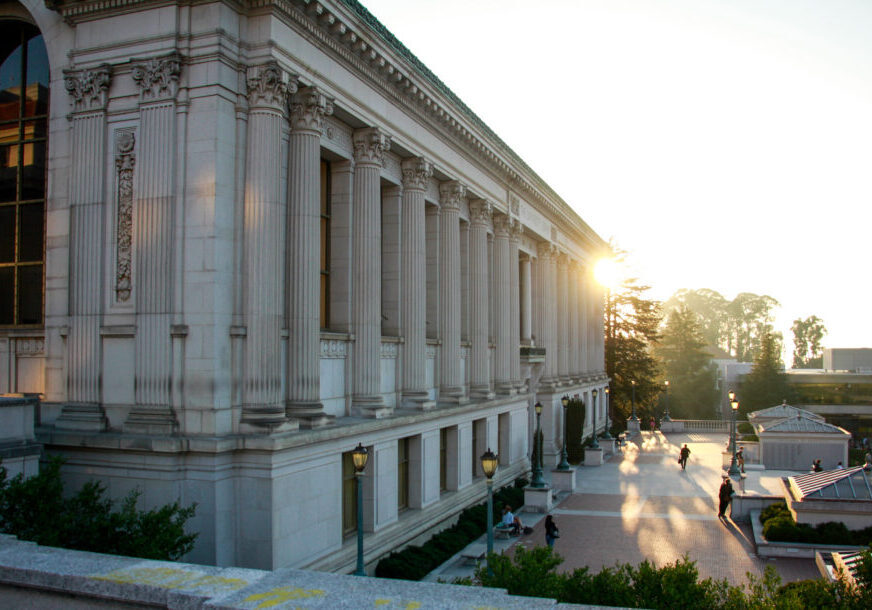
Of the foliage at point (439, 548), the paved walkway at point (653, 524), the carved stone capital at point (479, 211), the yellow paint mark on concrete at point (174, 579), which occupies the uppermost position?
the carved stone capital at point (479, 211)

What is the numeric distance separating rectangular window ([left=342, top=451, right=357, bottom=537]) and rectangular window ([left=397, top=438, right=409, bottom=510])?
3.35 m

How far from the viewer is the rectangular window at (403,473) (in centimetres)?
2414

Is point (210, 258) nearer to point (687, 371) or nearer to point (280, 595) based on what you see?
point (280, 595)

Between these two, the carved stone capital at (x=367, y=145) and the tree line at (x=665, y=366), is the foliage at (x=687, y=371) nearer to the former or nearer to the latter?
the tree line at (x=665, y=366)

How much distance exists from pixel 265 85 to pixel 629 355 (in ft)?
207

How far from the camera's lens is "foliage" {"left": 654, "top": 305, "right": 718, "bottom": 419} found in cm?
9119

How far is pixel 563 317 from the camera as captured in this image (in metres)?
52.0

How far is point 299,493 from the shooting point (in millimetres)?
17281

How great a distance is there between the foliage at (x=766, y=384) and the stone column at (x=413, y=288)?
6459 cm

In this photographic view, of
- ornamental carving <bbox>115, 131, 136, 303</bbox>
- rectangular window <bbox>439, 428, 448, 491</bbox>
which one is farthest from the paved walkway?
ornamental carving <bbox>115, 131, 136, 303</bbox>

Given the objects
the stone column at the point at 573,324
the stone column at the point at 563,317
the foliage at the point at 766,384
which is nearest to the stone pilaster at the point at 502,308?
the stone column at the point at 563,317

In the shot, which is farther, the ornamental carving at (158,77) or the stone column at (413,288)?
the stone column at (413,288)

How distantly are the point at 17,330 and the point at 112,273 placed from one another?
363 cm

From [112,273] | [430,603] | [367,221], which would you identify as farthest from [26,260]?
[430,603]
